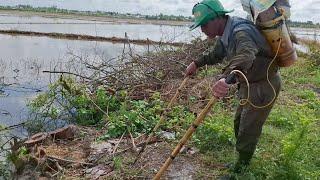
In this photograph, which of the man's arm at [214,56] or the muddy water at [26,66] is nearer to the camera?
the man's arm at [214,56]

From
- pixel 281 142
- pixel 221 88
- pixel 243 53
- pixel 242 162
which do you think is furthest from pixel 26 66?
pixel 221 88

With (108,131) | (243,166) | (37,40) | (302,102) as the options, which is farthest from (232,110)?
(37,40)

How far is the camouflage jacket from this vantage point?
4.00 meters

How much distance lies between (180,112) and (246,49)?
3.90 metres

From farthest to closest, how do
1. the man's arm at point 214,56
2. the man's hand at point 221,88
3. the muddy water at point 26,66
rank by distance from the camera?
the muddy water at point 26,66 < the man's arm at point 214,56 < the man's hand at point 221,88

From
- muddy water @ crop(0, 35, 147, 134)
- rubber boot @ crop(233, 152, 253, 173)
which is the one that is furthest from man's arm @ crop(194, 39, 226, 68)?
muddy water @ crop(0, 35, 147, 134)

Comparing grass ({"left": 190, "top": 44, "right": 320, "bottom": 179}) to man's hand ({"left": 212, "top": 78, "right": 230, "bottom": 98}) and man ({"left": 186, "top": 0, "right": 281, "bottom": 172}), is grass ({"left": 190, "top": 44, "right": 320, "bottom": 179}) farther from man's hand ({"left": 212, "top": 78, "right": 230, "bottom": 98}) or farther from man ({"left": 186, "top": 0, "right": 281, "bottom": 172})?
man's hand ({"left": 212, "top": 78, "right": 230, "bottom": 98})

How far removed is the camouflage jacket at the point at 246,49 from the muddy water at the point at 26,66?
6686 millimetres

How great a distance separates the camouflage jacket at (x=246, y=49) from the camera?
13.1 ft

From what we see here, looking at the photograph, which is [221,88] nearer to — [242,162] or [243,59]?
[243,59]

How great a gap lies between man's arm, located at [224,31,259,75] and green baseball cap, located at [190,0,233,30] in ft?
1.03

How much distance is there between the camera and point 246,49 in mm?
4000

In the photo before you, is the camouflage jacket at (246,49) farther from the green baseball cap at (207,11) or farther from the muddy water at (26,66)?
the muddy water at (26,66)

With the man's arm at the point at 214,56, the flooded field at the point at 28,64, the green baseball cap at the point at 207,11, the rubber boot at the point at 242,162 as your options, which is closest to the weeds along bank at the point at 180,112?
the rubber boot at the point at 242,162
